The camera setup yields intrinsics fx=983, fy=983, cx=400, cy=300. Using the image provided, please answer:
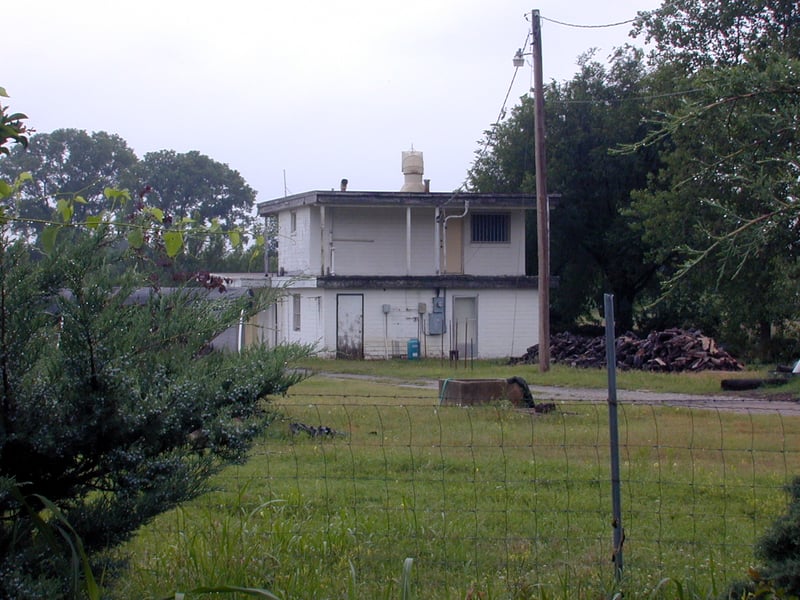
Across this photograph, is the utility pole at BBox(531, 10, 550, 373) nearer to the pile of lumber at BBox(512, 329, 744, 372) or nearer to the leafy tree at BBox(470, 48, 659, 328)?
the pile of lumber at BBox(512, 329, 744, 372)

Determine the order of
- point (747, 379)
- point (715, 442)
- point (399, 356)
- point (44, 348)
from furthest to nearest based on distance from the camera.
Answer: point (399, 356), point (747, 379), point (715, 442), point (44, 348)

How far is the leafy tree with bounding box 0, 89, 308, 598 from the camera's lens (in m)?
3.97

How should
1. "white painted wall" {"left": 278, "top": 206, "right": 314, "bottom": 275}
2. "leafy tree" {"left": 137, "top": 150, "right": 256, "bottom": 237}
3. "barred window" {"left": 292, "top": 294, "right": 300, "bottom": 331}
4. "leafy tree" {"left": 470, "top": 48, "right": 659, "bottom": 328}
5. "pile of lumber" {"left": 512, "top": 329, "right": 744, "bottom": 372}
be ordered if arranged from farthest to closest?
"leafy tree" {"left": 137, "top": 150, "right": 256, "bottom": 237}, "leafy tree" {"left": 470, "top": 48, "right": 659, "bottom": 328}, "barred window" {"left": 292, "top": 294, "right": 300, "bottom": 331}, "white painted wall" {"left": 278, "top": 206, "right": 314, "bottom": 275}, "pile of lumber" {"left": 512, "top": 329, "right": 744, "bottom": 372}

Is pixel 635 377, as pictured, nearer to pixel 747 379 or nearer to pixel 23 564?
pixel 747 379

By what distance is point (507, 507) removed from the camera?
7895 millimetres

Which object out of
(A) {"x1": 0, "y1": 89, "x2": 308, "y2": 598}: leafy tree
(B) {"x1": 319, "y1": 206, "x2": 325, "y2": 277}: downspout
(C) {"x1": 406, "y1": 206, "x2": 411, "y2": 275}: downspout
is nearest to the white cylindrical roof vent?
(C) {"x1": 406, "y1": 206, "x2": 411, "y2": 275}: downspout

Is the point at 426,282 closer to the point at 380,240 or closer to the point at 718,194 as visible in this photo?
the point at 380,240

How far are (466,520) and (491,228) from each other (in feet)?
93.7

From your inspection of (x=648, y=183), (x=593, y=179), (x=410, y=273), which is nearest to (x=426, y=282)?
(x=410, y=273)

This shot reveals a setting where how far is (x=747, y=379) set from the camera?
22594 mm

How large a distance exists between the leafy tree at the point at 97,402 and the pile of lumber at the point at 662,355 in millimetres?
24447

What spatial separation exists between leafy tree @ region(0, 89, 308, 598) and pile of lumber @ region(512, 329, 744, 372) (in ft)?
80.2

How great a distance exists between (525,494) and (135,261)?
15.6 feet

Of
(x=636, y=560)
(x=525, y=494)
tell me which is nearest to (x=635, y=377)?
(x=525, y=494)
